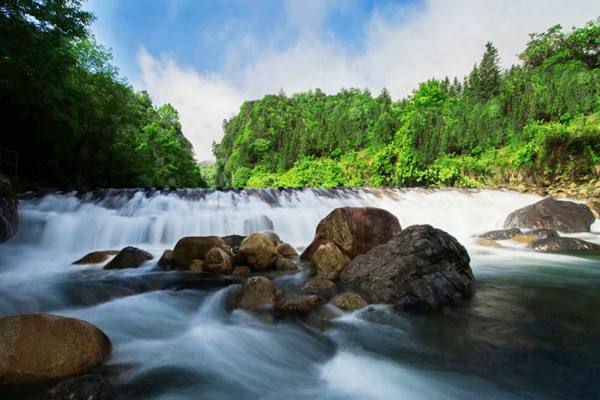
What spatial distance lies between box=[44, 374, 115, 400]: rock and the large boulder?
26.5 feet

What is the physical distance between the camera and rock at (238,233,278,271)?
21.1ft

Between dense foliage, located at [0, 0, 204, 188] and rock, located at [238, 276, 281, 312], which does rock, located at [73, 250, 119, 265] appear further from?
dense foliage, located at [0, 0, 204, 188]

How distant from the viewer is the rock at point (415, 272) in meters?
4.61

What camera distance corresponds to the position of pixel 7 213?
26.3ft

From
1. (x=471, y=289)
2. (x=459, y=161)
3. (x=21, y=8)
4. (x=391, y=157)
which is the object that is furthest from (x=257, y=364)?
(x=391, y=157)

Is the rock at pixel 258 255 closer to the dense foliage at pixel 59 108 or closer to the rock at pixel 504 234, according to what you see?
the rock at pixel 504 234

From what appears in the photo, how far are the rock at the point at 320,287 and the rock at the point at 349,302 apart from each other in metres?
0.54

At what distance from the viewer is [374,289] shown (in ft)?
16.1

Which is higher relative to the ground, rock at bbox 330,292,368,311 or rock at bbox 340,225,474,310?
rock at bbox 340,225,474,310

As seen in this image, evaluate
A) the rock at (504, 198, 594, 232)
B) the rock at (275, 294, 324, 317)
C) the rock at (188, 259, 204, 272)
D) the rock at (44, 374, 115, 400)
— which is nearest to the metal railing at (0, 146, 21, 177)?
the rock at (188, 259, 204, 272)

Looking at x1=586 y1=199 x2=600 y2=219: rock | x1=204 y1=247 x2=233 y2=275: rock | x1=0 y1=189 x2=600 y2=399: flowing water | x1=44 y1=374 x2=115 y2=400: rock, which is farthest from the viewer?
x1=586 y1=199 x2=600 y2=219: rock

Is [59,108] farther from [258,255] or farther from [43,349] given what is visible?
[43,349]

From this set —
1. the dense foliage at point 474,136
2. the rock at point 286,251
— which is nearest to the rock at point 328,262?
the rock at point 286,251

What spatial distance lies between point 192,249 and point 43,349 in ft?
13.6
